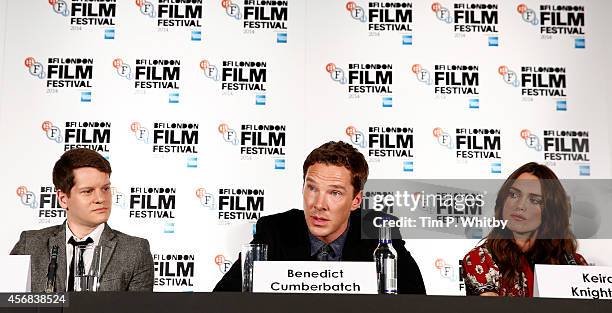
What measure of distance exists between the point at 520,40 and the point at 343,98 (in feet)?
3.85

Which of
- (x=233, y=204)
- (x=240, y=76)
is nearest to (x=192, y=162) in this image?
(x=233, y=204)

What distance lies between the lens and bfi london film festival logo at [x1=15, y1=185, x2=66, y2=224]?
4.38m

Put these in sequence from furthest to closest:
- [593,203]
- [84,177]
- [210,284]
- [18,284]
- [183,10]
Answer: [183,10]
[210,284]
[84,177]
[593,203]
[18,284]

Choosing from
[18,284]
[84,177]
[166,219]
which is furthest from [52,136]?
[18,284]

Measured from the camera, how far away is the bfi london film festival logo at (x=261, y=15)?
182 inches

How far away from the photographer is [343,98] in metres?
4.56

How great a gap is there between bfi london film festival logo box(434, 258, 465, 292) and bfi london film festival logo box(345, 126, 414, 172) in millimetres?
581

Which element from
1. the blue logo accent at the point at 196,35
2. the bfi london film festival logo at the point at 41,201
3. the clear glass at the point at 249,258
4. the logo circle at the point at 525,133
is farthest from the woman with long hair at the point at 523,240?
the bfi london film festival logo at the point at 41,201

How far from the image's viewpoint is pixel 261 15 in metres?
4.64

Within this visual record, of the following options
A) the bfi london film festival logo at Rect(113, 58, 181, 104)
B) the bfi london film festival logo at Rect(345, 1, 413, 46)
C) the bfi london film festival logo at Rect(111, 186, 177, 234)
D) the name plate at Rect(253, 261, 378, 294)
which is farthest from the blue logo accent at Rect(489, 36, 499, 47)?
the name plate at Rect(253, 261, 378, 294)

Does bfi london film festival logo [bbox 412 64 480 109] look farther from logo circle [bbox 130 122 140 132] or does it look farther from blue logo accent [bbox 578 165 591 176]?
logo circle [bbox 130 122 140 132]

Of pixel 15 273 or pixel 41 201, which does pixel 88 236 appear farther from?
pixel 41 201

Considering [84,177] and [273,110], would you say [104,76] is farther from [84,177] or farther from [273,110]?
[84,177]

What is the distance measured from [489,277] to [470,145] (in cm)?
210
